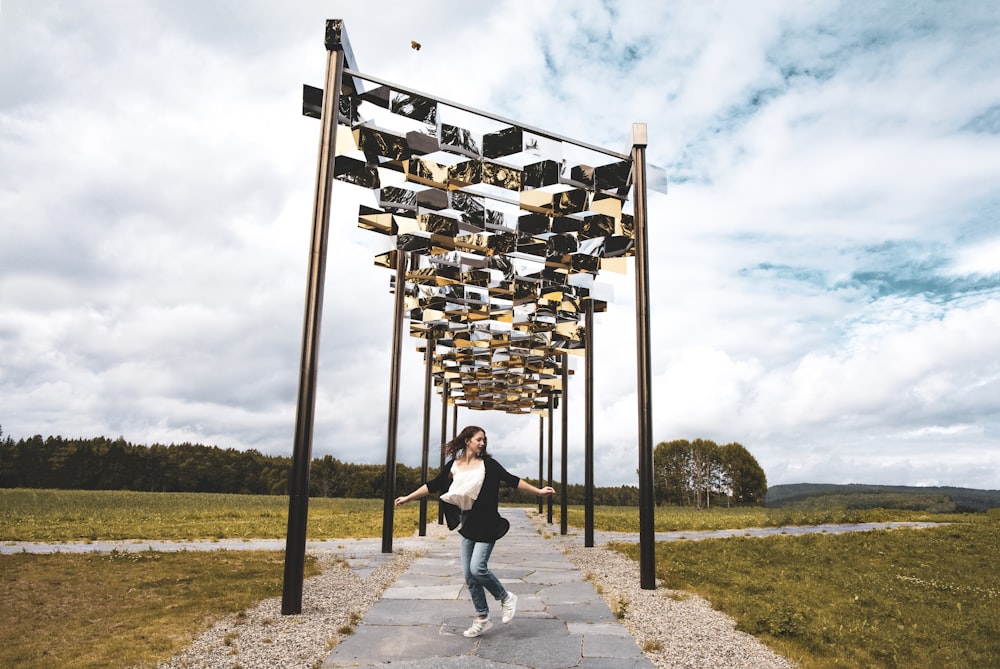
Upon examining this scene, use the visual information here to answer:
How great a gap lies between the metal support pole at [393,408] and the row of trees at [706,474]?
37.8m

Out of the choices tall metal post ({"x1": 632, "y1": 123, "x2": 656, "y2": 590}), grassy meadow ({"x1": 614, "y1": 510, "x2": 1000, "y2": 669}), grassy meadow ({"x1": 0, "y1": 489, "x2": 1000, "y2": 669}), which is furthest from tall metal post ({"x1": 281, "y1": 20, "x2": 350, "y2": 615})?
grassy meadow ({"x1": 614, "y1": 510, "x2": 1000, "y2": 669})

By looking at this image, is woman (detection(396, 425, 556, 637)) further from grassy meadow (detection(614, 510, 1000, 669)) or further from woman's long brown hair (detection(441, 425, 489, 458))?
grassy meadow (detection(614, 510, 1000, 669))

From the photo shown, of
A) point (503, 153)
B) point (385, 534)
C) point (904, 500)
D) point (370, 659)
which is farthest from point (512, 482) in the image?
point (904, 500)

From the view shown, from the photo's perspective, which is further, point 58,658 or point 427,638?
point 427,638

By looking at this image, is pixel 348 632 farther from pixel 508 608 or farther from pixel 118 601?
pixel 118 601

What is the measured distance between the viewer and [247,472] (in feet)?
152

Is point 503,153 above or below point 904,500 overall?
above

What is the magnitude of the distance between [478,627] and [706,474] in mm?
43950

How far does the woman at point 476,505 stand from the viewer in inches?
193

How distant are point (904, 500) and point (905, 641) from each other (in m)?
27.3

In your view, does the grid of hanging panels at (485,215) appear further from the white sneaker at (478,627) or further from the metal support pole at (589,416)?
the white sneaker at (478,627)

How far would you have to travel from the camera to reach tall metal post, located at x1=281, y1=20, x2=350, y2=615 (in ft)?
17.9

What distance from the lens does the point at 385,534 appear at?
1017 cm

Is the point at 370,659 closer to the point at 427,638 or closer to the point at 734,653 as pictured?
the point at 427,638
